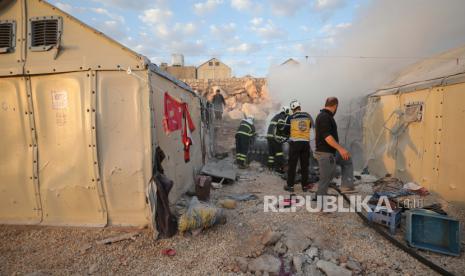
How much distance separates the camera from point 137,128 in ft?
11.9

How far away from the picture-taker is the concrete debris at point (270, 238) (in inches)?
133

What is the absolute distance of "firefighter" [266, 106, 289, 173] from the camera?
7.39 meters

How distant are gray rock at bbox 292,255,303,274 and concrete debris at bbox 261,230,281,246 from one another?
1.17ft

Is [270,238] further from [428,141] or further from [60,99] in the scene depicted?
[428,141]

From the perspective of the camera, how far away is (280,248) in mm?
3305

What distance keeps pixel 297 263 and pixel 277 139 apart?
469cm

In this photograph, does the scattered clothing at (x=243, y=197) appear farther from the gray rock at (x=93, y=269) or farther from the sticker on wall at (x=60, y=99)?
the sticker on wall at (x=60, y=99)

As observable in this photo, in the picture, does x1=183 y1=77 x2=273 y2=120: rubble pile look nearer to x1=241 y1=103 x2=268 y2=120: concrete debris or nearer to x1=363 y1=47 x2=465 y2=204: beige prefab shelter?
x1=241 y1=103 x2=268 y2=120: concrete debris

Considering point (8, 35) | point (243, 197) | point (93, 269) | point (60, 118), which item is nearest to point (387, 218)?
point (243, 197)

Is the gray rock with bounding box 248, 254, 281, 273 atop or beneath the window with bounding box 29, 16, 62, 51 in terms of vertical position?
beneath

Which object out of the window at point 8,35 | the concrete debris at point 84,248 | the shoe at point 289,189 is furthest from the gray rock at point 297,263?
the window at point 8,35

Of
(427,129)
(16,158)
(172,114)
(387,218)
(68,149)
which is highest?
(172,114)

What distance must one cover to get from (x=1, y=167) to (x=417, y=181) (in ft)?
23.5

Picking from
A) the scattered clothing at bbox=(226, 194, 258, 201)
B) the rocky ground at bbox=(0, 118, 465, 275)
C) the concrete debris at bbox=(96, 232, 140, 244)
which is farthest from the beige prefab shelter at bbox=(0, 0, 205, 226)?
the scattered clothing at bbox=(226, 194, 258, 201)
